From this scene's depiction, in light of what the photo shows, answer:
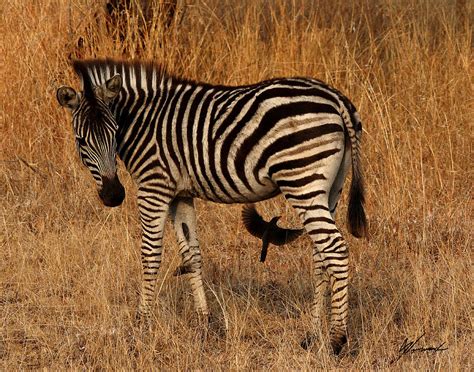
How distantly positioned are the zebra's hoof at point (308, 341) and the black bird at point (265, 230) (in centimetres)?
61

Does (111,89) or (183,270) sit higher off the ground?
(111,89)

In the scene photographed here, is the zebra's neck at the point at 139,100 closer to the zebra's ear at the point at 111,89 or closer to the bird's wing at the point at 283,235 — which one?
the zebra's ear at the point at 111,89

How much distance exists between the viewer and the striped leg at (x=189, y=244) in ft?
18.2

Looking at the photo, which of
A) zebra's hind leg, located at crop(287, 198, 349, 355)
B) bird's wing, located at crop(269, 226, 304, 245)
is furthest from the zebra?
bird's wing, located at crop(269, 226, 304, 245)

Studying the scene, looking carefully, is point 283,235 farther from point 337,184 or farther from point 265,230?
point 337,184

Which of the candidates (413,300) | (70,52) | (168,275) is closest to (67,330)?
(168,275)

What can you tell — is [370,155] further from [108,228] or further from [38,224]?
[38,224]

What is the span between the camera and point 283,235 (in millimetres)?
5418

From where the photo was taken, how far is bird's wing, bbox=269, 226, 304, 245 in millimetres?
5398

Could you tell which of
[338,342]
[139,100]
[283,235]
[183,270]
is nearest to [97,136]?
[139,100]

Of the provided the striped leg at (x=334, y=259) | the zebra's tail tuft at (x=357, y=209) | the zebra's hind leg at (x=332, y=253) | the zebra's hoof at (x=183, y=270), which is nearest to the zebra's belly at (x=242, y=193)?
the zebra's hind leg at (x=332, y=253)

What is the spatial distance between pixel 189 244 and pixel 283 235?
2.03 feet

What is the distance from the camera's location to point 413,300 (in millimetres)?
5406

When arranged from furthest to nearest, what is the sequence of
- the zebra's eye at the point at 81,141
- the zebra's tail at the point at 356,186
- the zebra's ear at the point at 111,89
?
the zebra's ear at the point at 111,89, the zebra's eye at the point at 81,141, the zebra's tail at the point at 356,186
